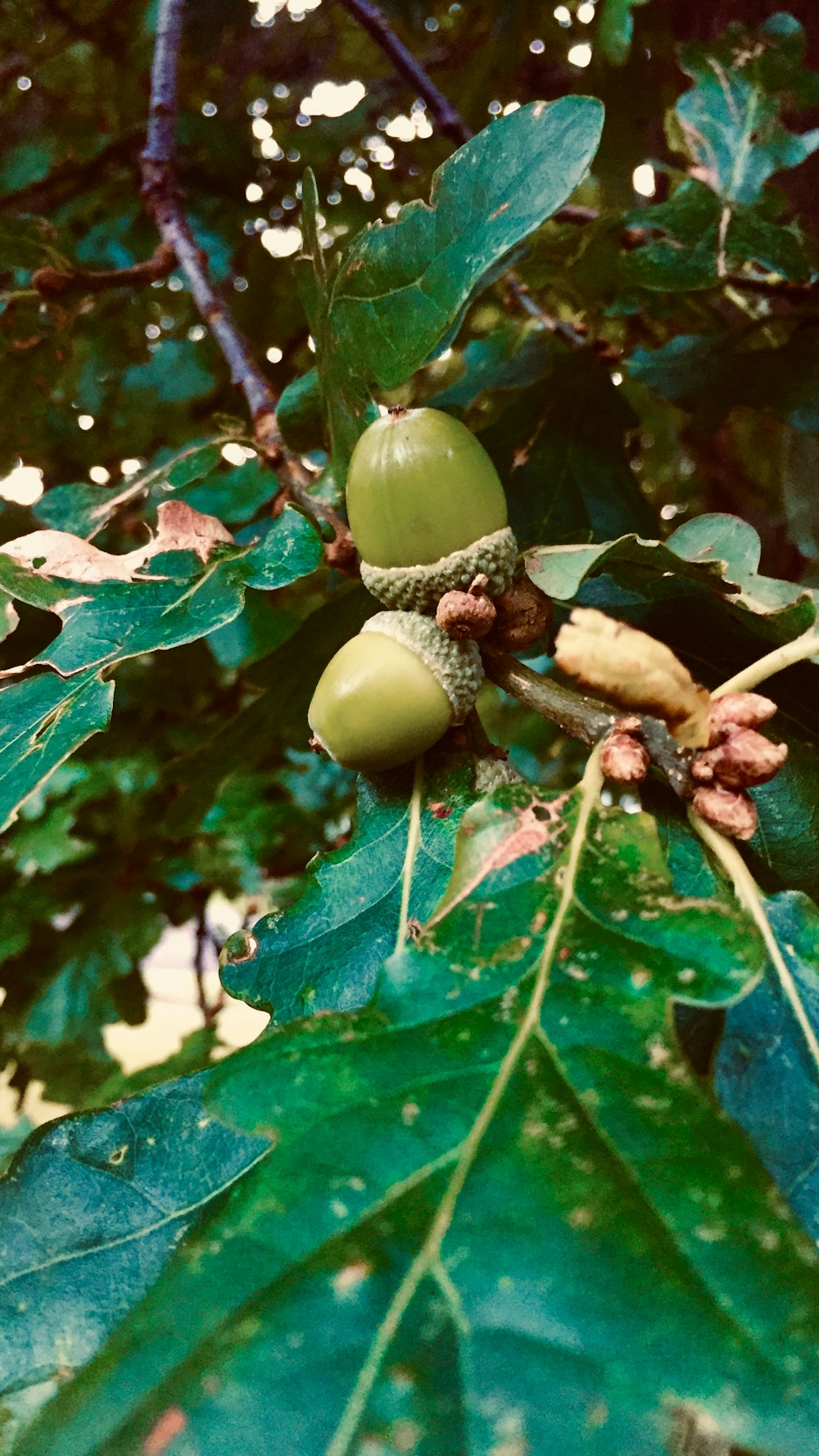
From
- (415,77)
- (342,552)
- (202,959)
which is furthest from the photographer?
(202,959)

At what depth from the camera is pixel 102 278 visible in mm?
1061

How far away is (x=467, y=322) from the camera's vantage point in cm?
154

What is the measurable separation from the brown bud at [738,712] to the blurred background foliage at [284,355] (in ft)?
1.36

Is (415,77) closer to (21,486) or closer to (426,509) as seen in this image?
(21,486)

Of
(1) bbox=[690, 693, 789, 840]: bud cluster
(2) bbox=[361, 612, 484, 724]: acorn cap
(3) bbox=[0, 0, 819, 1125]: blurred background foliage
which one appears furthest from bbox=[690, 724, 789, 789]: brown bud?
(3) bbox=[0, 0, 819, 1125]: blurred background foliage

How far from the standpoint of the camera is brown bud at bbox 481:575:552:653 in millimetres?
613

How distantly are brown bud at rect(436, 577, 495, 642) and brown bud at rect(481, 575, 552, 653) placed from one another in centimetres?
4

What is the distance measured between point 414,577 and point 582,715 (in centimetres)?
14

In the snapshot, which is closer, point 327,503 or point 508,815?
point 508,815

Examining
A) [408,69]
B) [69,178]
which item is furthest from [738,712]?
[69,178]

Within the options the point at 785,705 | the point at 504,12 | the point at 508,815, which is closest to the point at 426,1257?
the point at 508,815

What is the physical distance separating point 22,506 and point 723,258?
3.09 ft

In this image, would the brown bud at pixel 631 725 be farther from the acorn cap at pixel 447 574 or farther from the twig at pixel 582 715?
the acorn cap at pixel 447 574

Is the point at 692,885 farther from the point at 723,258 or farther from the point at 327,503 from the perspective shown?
the point at 723,258
